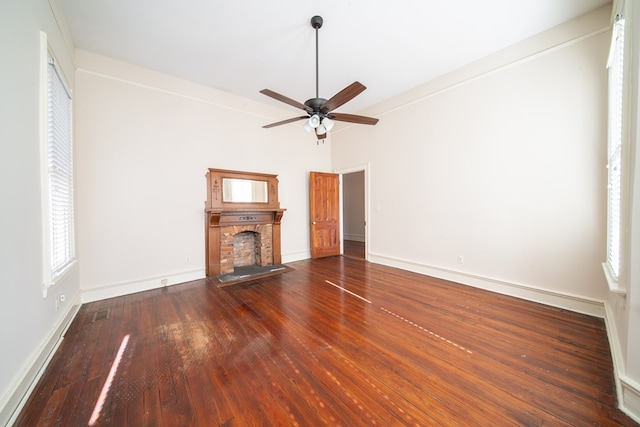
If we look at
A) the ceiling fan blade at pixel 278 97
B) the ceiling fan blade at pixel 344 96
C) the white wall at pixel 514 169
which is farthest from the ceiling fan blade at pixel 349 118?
the white wall at pixel 514 169

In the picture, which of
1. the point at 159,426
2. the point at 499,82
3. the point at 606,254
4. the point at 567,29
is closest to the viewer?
the point at 159,426

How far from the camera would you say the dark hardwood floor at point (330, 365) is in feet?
4.71

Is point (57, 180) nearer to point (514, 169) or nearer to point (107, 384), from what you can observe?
point (107, 384)

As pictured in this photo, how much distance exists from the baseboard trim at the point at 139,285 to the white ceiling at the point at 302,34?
11.2ft

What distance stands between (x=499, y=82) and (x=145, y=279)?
6137mm

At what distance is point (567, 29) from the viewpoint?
9.02 ft

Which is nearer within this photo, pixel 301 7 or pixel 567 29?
pixel 301 7

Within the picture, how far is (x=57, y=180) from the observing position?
2.43 meters

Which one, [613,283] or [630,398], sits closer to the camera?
[630,398]

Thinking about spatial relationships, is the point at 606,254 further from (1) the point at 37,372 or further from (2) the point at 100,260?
(2) the point at 100,260

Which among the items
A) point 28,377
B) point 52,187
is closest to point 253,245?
point 52,187

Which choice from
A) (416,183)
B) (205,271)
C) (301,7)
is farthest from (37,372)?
(416,183)

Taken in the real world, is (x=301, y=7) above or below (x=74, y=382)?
above

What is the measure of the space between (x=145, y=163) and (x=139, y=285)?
6.36ft
